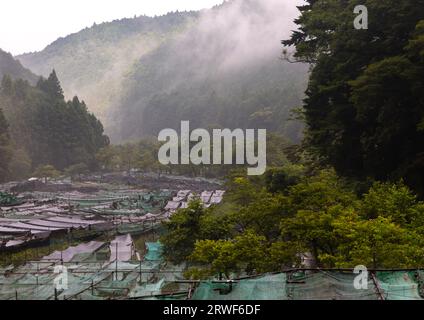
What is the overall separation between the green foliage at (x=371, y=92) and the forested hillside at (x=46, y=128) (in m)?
67.9

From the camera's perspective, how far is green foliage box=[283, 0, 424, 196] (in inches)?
574

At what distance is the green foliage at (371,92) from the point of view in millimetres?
14586

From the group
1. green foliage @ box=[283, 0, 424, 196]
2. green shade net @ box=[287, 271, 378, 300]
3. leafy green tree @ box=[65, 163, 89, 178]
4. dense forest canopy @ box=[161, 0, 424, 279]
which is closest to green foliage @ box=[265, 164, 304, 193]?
dense forest canopy @ box=[161, 0, 424, 279]

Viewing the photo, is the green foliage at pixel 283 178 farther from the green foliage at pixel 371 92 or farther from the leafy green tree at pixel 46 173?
the leafy green tree at pixel 46 173

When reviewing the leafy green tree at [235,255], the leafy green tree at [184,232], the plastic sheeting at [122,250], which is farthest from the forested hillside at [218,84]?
the leafy green tree at [235,255]

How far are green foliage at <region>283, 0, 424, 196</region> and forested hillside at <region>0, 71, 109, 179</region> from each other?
6791 cm

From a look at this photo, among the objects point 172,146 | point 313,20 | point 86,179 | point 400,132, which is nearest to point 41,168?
point 86,179

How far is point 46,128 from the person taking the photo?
87188 millimetres

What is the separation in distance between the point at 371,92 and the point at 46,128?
81.5 metres

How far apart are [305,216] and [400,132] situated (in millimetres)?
5676

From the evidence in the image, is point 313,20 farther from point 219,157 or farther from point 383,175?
point 219,157

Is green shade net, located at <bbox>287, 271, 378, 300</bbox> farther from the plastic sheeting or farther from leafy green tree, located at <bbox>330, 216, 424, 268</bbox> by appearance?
the plastic sheeting

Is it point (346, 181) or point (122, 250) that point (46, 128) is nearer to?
point (122, 250)

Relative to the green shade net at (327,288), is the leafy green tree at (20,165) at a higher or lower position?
higher
